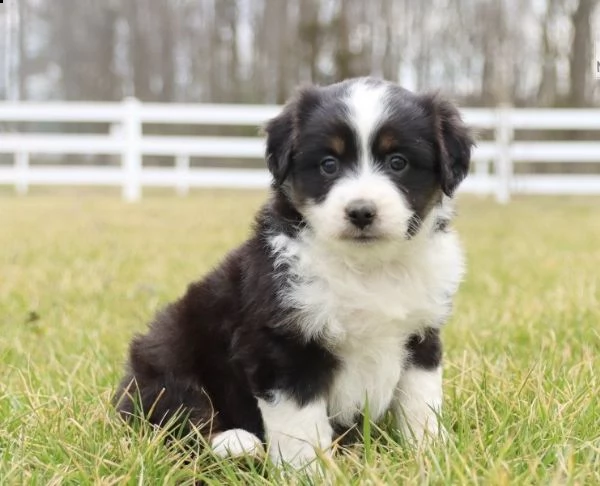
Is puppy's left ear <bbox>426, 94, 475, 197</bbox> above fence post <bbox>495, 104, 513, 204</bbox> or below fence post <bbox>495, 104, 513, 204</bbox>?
above

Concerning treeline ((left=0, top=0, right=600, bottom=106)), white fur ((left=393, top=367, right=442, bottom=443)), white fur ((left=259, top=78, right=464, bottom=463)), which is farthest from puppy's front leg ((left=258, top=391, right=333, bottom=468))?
treeline ((left=0, top=0, right=600, bottom=106))

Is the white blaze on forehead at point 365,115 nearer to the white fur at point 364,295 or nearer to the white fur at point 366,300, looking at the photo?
the white fur at point 364,295

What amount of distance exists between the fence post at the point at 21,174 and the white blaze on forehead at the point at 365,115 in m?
16.5

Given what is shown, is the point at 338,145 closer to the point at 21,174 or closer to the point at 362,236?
the point at 362,236

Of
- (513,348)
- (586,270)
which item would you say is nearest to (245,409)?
(513,348)

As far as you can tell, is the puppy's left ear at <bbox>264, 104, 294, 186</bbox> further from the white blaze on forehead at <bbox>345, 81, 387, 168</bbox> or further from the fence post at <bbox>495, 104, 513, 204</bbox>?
the fence post at <bbox>495, 104, 513, 204</bbox>

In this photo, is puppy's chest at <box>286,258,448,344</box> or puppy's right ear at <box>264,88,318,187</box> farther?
puppy's right ear at <box>264,88,318,187</box>

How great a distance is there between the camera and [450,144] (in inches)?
116

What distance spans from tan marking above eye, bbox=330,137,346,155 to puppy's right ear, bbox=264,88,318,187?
0.18 meters

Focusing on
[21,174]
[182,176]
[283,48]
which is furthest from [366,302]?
[283,48]

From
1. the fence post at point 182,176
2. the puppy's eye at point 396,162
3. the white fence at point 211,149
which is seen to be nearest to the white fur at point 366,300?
the puppy's eye at point 396,162

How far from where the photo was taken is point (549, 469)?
228 centimetres

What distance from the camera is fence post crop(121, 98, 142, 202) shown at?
17.2 metres

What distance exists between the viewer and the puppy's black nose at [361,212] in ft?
8.77
